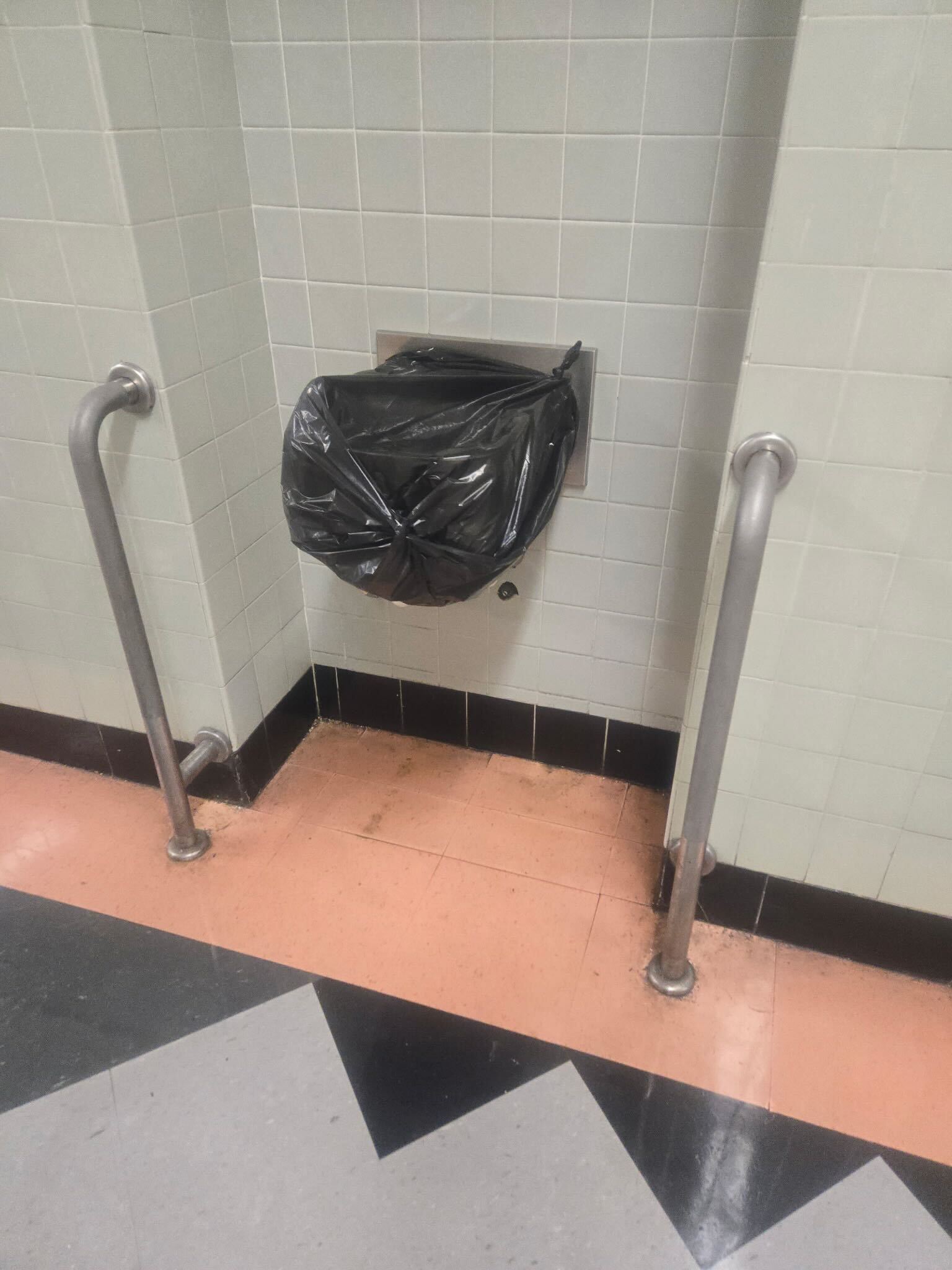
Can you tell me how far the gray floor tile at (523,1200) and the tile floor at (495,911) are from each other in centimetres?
14

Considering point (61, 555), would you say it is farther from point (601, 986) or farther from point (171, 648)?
point (601, 986)

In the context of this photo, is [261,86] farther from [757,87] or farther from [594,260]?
[757,87]

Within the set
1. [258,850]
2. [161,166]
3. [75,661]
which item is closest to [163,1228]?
[258,850]

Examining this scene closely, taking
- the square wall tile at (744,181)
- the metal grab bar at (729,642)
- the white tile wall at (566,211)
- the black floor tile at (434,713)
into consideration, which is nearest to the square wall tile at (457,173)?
the white tile wall at (566,211)

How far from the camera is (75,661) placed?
1664mm

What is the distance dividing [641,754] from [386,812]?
557mm

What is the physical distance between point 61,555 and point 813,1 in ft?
4.64

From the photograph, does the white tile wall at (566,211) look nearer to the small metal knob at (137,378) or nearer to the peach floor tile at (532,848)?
the small metal knob at (137,378)

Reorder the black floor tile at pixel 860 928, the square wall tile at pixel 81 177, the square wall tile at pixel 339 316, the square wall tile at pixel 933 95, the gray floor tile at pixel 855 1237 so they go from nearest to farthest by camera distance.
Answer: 1. the square wall tile at pixel 933 95
2. the gray floor tile at pixel 855 1237
3. the square wall tile at pixel 81 177
4. the black floor tile at pixel 860 928
5. the square wall tile at pixel 339 316

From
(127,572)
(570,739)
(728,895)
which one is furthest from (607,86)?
(728,895)

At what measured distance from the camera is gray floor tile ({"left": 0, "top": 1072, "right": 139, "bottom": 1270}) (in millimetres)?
1032

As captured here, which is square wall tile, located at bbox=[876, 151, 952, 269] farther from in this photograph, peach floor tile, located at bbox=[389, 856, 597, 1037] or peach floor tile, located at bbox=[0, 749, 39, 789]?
peach floor tile, located at bbox=[0, 749, 39, 789]

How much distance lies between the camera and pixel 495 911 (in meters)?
1.50

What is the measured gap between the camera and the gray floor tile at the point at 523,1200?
103cm
